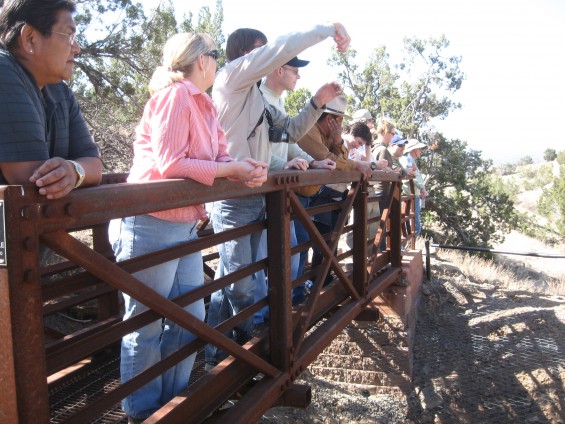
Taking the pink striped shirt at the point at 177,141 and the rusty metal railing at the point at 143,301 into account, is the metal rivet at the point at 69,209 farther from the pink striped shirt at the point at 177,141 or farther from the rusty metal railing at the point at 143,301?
the pink striped shirt at the point at 177,141

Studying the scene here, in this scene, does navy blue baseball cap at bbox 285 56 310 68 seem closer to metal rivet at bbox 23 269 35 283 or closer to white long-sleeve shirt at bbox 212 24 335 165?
white long-sleeve shirt at bbox 212 24 335 165

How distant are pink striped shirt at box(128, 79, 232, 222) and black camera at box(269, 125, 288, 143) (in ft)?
2.52

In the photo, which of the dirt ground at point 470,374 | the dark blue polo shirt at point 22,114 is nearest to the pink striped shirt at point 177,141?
the dark blue polo shirt at point 22,114

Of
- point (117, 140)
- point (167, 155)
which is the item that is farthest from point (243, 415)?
point (117, 140)

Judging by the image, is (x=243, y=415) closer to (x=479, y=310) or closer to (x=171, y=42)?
(x=171, y=42)

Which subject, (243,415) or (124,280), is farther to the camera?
(243,415)

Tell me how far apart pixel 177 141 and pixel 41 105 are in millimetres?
489

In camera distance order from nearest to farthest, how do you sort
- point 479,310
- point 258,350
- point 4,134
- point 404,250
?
point 4,134 → point 258,350 → point 404,250 → point 479,310

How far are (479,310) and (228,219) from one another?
19.9 feet

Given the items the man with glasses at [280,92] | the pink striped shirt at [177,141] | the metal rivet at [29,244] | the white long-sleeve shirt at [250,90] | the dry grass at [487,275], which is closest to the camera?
the metal rivet at [29,244]

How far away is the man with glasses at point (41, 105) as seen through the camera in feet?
4.58

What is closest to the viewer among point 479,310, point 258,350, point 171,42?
point 171,42

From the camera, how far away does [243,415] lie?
220 cm

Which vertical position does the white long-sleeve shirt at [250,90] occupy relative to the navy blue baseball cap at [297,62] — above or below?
below
